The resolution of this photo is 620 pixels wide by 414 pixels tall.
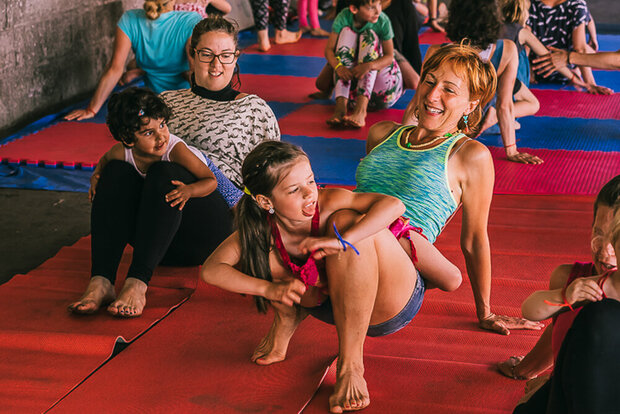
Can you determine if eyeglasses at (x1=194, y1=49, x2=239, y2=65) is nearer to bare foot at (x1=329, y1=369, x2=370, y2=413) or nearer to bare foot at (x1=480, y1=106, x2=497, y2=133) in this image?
bare foot at (x1=329, y1=369, x2=370, y2=413)

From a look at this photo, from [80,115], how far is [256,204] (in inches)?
153

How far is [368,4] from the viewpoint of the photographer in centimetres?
516

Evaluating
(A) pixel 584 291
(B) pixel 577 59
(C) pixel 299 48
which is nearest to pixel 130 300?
(A) pixel 584 291

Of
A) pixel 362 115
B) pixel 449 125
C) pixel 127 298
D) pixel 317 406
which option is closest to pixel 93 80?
pixel 362 115

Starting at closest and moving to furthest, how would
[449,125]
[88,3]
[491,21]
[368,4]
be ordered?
1. [449,125]
2. [491,21]
3. [368,4]
4. [88,3]

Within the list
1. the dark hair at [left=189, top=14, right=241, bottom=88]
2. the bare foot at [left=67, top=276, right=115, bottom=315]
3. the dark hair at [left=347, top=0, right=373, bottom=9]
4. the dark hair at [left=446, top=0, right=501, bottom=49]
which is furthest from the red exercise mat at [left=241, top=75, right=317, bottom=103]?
the bare foot at [left=67, top=276, right=115, bottom=315]

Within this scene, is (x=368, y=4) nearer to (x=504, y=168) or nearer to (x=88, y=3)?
(x=504, y=168)

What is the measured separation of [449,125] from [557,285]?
32.8 inches

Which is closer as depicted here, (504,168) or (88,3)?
(504,168)

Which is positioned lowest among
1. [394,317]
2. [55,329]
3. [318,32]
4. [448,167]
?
[55,329]

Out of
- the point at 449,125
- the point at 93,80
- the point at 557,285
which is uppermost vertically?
the point at 449,125

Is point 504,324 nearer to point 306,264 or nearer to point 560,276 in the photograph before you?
point 560,276

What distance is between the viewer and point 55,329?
2.42 m

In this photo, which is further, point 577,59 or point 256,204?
point 577,59
